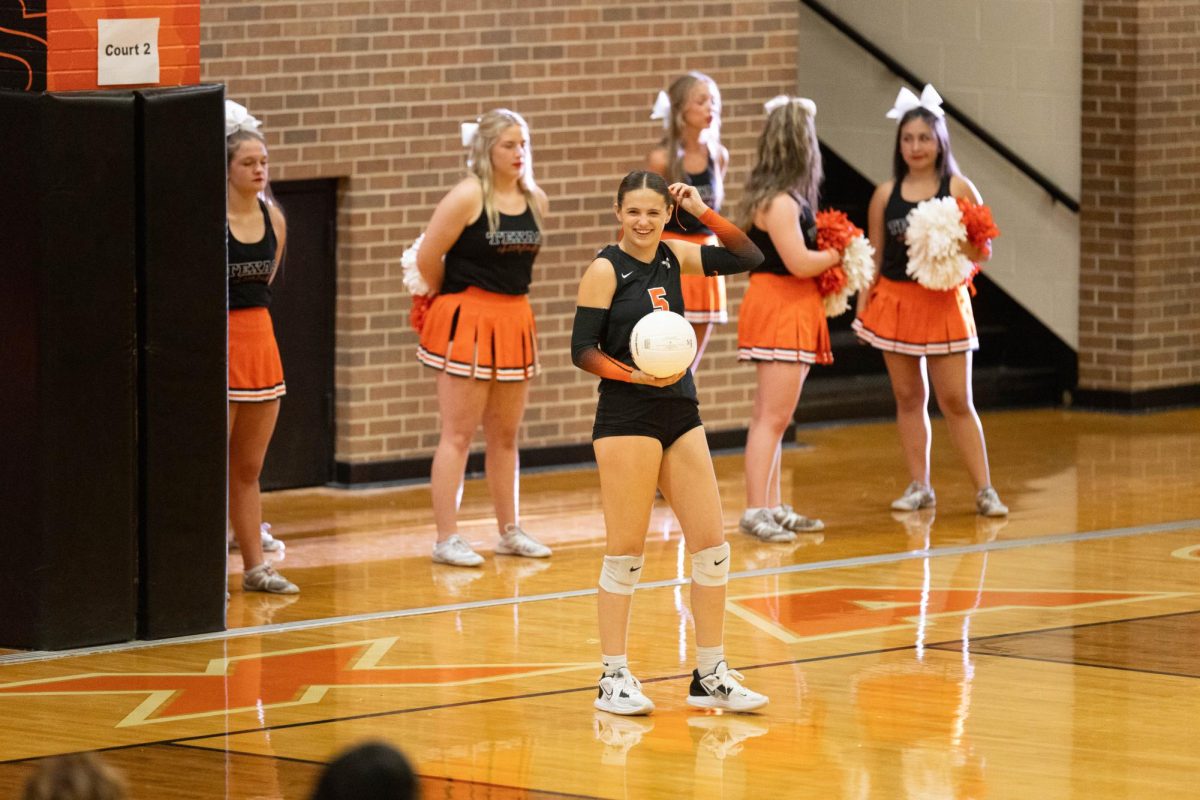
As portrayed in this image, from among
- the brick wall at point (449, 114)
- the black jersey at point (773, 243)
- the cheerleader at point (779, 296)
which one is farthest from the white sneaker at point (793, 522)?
the brick wall at point (449, 114)

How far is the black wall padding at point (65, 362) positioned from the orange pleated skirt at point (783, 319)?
3241mm

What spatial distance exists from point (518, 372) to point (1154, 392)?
6.69 meters

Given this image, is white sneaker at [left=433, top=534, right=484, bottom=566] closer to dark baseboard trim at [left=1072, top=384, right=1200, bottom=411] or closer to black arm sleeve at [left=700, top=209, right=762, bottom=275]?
black arm sleeve at [left=700, top=209, right=762, bottom=275]

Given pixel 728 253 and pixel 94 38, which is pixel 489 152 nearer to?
pixel 94 38

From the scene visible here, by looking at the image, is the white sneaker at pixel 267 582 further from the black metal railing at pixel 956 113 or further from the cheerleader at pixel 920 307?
the black metal railing at pixel 956 113

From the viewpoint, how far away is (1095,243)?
14.3m

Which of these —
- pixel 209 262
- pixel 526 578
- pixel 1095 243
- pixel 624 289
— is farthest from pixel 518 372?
pixel 1095 243

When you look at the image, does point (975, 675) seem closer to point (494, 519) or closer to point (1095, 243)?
point (494, 519)

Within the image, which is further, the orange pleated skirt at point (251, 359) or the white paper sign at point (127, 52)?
the orange pleated skirt at point (251, 359)

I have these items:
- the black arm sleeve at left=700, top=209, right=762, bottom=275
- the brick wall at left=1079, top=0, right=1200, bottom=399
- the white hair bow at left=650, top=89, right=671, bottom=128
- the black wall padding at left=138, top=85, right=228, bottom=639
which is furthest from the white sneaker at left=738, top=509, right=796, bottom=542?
the brick wall at left=1079, top=0, right=1200, bottom=399

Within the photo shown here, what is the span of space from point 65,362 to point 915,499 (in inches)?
184

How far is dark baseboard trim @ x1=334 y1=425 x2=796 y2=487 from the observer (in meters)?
11.0

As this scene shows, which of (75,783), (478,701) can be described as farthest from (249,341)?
(75,783)

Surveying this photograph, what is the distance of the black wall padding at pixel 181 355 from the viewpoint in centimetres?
731
